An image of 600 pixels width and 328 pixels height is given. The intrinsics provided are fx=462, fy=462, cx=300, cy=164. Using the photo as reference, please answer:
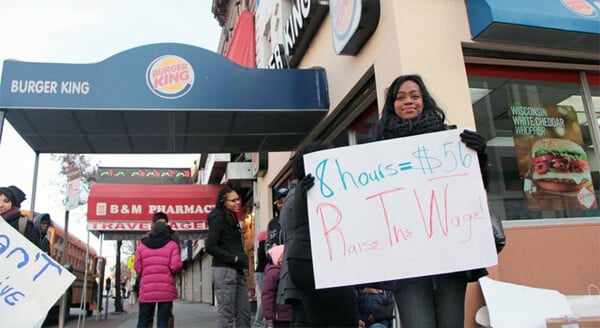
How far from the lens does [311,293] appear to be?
3.05 metres

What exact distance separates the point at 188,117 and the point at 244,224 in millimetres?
10369

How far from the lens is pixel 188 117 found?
6695 mm

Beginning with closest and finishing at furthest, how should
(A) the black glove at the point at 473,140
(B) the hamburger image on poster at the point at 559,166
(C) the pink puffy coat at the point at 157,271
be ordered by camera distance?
(A) the black glove at the point at 473,140
(B) the hamburger image on poster at the point at 559,166
(C) the pink puffy coat at the point at 157,271

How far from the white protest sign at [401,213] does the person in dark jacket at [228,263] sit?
2.96m

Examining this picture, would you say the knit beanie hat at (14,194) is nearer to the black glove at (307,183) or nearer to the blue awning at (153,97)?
the blue awning at (153,97)

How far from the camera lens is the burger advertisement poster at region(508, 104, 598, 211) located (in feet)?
16.8

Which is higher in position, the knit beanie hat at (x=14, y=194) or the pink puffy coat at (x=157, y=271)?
the knit beanie hat at (x=14, y=194)

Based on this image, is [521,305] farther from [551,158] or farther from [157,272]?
[157,272]

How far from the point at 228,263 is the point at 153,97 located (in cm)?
252

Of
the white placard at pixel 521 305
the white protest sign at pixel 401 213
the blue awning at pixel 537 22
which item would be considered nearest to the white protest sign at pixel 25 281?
the white protest sign at pixel 401 213

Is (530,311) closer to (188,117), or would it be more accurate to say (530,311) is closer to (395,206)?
(395,206)

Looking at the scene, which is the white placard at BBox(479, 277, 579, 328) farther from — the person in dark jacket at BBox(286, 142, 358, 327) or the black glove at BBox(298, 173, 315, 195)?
the black glove at BBox(298, 173, 315, 195)

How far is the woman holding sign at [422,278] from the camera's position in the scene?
228cm

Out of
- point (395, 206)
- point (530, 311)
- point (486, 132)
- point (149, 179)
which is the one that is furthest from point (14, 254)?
point (149, 179)
